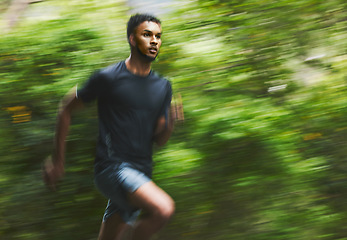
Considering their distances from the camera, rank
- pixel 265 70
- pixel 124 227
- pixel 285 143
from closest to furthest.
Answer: pixel 124 227 < pixel 285 143 < pixel 265 70

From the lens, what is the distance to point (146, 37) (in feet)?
10.4

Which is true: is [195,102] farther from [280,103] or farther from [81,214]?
[81,214]

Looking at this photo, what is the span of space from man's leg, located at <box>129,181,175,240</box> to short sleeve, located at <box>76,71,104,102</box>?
0.68 m

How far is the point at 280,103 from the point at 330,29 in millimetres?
843

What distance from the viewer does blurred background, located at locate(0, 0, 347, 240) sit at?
4016 millimetres

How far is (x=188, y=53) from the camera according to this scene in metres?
4.25

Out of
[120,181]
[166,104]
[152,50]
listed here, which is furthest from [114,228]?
[152,50]

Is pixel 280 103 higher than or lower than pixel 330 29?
lower

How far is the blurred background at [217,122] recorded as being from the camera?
13.2ft

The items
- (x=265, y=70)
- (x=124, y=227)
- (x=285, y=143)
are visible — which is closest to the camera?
(x=124, y=227)

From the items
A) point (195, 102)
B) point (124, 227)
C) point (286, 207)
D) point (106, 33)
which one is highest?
point (106, 33)

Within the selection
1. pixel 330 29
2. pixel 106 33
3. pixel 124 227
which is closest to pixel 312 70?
pixel 330 29

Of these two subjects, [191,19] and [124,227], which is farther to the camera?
[191,19]

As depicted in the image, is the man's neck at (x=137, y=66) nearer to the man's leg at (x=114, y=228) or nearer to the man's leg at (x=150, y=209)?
the man's leg at (x=150, y=209)
